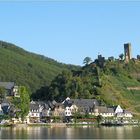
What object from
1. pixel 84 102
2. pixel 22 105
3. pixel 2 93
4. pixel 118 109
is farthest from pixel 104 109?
pixel 22 105

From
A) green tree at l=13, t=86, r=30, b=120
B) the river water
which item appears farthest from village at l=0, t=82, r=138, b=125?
the river water

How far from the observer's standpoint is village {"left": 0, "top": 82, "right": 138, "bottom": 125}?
549ft

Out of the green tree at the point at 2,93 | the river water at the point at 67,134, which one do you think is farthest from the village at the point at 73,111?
the river water at the point at 67,134

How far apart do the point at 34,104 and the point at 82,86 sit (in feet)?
70.0

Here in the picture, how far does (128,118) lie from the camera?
187750 millimetres

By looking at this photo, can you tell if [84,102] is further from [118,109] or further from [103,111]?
[118,109]

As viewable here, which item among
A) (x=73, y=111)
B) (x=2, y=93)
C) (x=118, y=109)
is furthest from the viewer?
(x=118, y=109)

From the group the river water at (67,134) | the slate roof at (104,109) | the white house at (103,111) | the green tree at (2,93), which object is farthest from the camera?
the slate roof at (104,109)

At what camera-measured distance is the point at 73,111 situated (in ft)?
589

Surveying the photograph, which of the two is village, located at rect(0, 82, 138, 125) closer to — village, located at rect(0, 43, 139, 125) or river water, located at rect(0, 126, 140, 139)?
village, located at rect(0, 43, 139, 125)

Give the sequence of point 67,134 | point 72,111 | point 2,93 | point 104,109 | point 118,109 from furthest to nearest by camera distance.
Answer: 1. point 118,109
2. point 104,109
3. point 2,93
4. point 72,111
5. point 67,134

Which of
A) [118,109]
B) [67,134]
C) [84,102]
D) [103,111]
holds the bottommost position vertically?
[67,134]

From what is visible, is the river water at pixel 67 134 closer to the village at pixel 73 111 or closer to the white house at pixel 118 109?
the village at pixel 73 111

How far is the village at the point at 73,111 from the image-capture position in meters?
167
